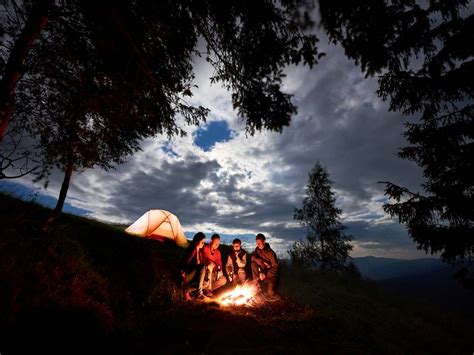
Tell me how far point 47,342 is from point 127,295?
8.67 feet

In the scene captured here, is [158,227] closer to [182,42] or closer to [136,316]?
[136,316]

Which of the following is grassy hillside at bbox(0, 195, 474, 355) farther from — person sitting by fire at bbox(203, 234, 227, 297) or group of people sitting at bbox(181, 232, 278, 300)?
person sitting by fire at bbox(203, 234, 227, 297)

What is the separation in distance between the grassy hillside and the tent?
4385 millimetres

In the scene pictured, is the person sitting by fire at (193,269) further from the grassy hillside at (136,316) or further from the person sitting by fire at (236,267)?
the person sitting by fire at (236,267)

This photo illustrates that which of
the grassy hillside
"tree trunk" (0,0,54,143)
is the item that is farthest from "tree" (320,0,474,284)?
"tree trunk" (0,0,54,143)

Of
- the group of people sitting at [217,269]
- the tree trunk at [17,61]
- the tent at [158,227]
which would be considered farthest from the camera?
the tent at [158,227]

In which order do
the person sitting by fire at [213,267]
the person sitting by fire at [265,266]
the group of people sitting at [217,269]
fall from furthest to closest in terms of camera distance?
the person sitting by fire at [265,266]
the person sitting by fire at [213,267]
the group of people sitting at [217,269]

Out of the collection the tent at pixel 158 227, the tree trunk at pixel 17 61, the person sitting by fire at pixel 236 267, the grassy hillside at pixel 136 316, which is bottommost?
the grassy hillside at pixel 136 316

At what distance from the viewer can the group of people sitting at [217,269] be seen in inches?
299

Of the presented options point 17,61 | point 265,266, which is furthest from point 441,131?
point 17,61

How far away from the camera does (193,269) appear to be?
302 inches

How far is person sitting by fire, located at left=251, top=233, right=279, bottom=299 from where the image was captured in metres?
8.54

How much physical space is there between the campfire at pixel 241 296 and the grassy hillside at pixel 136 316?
660 mm

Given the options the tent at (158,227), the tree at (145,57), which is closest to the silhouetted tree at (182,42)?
the tree at (145,57)
